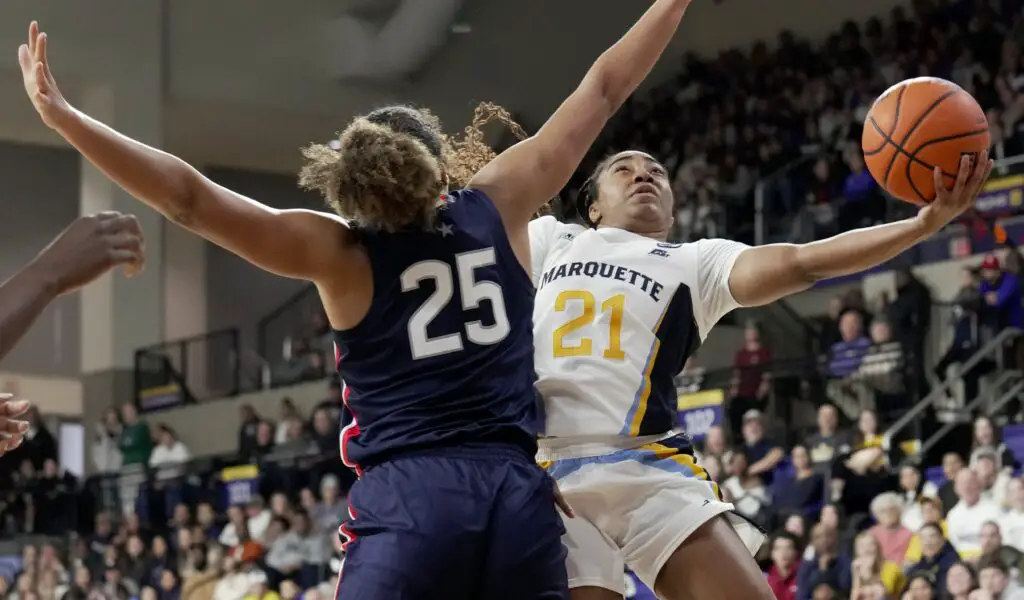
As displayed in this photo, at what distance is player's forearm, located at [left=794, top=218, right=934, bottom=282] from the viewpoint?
4102 mm

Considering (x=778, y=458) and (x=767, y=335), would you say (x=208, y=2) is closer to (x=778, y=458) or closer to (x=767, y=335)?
(x=767, y=335)

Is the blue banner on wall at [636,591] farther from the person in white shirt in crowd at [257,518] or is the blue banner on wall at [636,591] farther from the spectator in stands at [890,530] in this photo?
the person in white shirt in crowd at [257,518]

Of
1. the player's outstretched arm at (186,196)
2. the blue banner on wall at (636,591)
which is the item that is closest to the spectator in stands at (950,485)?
the blue banner on wall at (636,591)

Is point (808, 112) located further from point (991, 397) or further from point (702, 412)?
point (991, 397)

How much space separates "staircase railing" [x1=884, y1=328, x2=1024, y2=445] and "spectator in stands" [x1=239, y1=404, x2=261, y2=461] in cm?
716

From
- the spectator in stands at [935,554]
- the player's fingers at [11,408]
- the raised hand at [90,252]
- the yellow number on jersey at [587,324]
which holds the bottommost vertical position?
the spectator in stands at [935,554]

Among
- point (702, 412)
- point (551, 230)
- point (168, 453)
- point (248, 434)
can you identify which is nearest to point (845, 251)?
point (551, 230)

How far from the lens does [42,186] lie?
21.7 metres

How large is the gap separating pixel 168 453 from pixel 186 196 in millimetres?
13875

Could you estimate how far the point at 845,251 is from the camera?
427 cm

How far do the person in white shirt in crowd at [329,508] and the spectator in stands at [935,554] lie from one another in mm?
5648

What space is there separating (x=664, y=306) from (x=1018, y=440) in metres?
6.28

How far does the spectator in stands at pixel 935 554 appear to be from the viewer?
854cm

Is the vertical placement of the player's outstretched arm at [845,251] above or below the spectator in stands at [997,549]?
above
